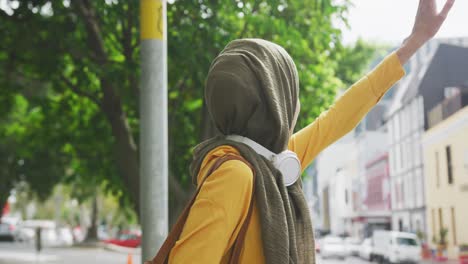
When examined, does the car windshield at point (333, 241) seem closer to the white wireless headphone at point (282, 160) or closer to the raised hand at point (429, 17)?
the raised hand at point (429, 17)

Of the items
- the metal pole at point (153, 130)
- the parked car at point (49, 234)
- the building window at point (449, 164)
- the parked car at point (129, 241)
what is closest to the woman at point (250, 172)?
the metal pole at point (153, 130)

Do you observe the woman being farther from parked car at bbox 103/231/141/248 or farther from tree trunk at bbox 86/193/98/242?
tree trunk at bbox 86/193/98/242

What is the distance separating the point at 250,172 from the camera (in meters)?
1.60

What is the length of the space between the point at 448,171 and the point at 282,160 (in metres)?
33.6

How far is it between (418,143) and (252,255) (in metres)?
40.8

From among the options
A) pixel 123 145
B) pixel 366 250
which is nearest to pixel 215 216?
pixel 123 145

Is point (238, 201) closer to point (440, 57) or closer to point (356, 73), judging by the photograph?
point (356, 73)

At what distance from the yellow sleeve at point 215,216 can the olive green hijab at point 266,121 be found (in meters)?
0.07

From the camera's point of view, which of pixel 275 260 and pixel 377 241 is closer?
pixel 275 260

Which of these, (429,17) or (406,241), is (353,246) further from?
(429,17)

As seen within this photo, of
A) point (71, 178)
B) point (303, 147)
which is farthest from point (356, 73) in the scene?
point (303, 147)

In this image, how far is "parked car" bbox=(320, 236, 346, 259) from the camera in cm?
3706

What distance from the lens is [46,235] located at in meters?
46.5

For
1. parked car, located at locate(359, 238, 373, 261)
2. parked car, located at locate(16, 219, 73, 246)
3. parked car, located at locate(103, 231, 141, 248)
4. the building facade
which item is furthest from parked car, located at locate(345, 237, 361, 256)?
parked car, located at locate(16, 219, 73, 246)
